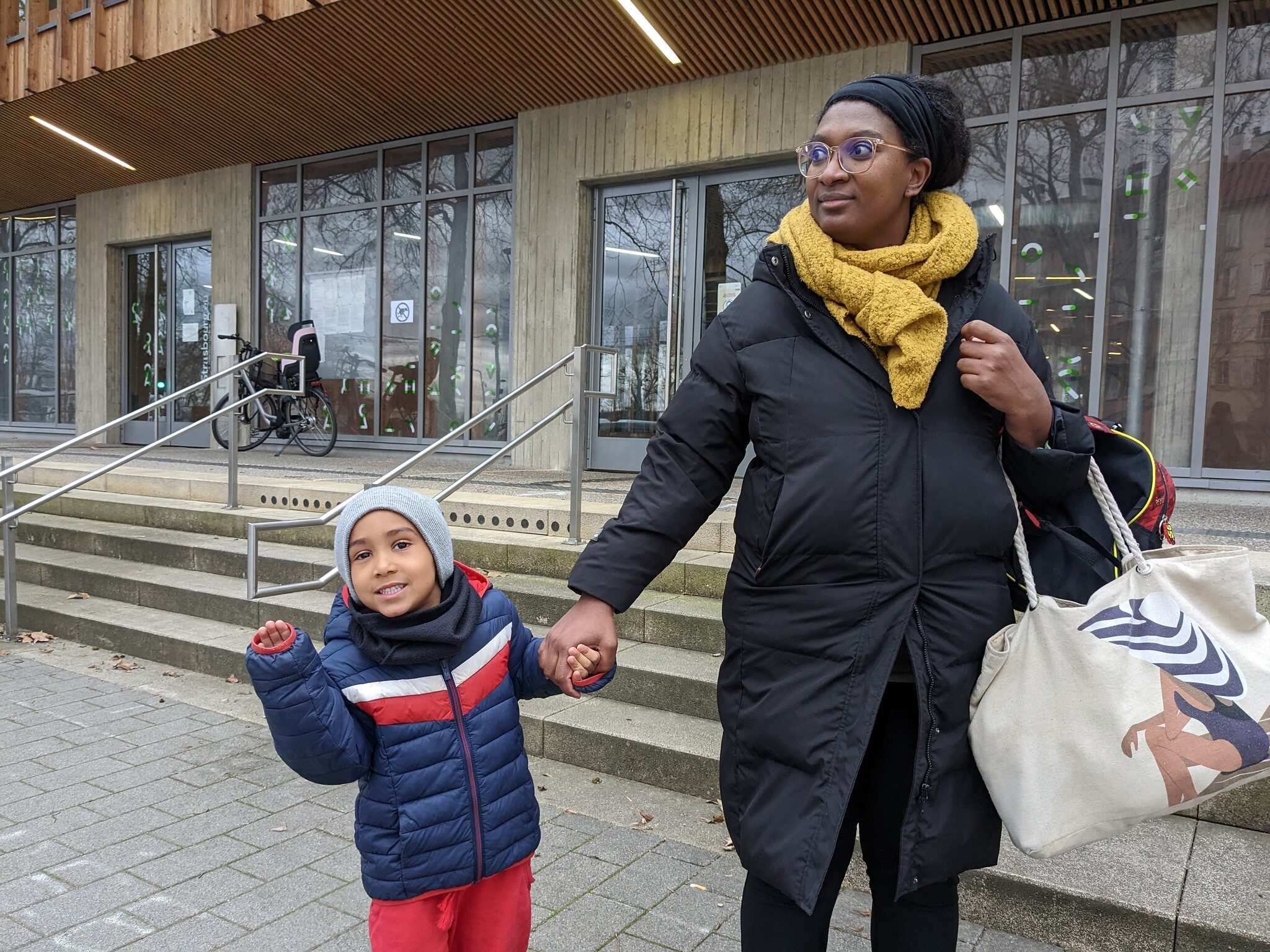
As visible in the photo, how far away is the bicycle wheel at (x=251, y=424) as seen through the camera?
10.7 metres

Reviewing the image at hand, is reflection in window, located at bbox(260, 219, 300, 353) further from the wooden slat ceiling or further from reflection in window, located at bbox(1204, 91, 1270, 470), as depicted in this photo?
reflection in window, located at bbox(1204, 91, 1270, 470)

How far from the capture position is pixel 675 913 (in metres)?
2.68

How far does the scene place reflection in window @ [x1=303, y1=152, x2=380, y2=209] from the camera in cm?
1066

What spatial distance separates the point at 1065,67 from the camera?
688 cm

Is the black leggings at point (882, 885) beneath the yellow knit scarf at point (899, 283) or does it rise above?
beneath

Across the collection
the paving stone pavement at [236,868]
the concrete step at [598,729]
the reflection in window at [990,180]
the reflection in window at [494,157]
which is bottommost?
the paving stone pavement at [236,868]

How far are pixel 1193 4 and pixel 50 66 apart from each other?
34.6ft

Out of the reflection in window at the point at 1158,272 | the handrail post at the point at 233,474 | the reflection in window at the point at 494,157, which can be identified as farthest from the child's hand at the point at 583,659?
the reflection in window at the point at 494,157

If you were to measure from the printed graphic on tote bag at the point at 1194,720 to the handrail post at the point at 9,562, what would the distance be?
594 cm

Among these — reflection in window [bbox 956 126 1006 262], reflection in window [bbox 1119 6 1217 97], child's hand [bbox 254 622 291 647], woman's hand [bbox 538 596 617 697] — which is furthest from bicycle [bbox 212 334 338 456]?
woman's hand [bbox 538 596 617 697]

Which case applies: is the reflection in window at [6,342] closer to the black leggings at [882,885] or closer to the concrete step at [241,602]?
the concrete step at [241,602]

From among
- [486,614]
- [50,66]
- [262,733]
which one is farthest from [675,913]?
[50,66]

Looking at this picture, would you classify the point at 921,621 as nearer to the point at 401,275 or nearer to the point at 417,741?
the point at 417,741

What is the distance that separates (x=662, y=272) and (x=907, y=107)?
7.03 metres
